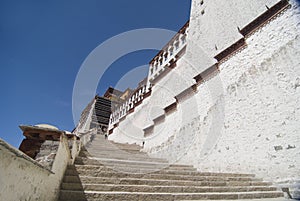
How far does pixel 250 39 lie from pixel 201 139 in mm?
4050

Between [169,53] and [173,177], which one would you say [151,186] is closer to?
[173,177]

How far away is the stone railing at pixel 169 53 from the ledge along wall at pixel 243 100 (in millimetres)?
3134

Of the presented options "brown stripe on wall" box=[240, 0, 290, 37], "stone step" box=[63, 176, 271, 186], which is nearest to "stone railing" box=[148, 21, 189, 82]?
"brown stripe on wall" box=[240, 0, 290, 37]

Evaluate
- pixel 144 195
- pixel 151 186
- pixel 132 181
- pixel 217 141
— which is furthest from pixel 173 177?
pixel 217 141

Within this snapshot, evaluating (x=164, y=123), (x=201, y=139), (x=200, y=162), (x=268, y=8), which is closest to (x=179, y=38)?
(x=164, y=123)

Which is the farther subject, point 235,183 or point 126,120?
point 126,120

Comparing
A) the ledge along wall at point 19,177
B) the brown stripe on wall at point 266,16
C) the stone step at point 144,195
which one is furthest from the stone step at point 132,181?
the brown stripe on wall at point 266,16

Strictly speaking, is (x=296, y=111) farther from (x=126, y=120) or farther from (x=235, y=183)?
(x=126, y=120)

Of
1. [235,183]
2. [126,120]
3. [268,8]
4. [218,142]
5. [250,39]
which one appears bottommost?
[235,183]

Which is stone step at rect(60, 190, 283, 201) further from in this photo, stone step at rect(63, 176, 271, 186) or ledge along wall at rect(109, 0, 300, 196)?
ledge along wall at rect(109, 0, 300, 196)

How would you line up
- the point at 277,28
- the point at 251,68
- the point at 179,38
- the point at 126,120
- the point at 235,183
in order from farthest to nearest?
the point at 126,120 → the point at 179,38 → the point at 251,68 → the point at 277,28 → the point at 235,183

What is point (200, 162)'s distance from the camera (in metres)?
6.16

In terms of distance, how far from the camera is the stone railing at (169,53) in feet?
42.7

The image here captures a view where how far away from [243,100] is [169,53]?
1043 cm
